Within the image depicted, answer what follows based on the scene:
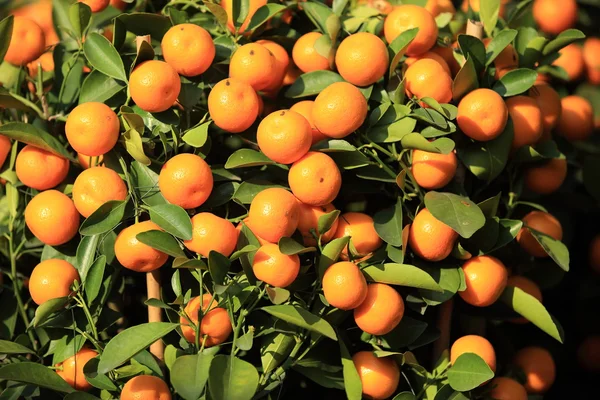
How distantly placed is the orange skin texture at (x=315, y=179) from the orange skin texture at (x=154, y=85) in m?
0.19

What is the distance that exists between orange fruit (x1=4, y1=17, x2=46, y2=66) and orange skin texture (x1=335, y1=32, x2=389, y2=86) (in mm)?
A: 467

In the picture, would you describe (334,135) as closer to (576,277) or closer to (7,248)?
(7,248)

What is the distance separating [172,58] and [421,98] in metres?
0.34

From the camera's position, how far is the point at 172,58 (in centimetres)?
102

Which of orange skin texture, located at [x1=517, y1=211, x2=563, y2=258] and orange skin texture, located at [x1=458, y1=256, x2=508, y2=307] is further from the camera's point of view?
orange skin texture, located at [x1=517, y1=211, x2=563, y2=258]

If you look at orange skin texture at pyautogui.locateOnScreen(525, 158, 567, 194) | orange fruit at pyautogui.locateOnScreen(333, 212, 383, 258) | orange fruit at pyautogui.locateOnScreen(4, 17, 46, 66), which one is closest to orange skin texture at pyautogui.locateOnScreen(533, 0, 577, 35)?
orange skin texture at pyautogui.locateOnScreen(525, 158, 567, 194)

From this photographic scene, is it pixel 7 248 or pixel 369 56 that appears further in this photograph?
pixel 7 248

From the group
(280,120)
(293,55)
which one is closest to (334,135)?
(280,120)

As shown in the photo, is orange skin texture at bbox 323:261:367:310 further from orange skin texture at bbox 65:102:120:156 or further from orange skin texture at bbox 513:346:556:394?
orange skin texture at bbox 513:346:556:394

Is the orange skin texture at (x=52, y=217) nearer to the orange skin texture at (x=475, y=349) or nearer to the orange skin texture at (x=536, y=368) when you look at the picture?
the orange skin texture at (x=475, y=349)

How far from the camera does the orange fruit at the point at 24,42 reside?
44.5 inches

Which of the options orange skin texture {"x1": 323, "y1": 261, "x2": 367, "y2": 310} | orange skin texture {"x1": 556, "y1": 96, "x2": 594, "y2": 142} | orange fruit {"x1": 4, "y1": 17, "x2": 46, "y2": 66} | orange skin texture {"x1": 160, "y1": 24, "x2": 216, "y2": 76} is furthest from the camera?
orange skin texture {"x1": 556, "y1": 96, "x2": 594, "y2": 142}

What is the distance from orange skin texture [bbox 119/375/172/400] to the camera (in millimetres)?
923

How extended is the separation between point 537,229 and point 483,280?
0.62ft
